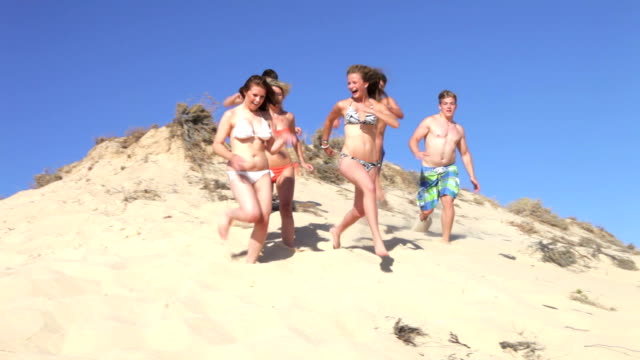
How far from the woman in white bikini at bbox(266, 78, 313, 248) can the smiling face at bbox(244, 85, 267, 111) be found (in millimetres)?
484

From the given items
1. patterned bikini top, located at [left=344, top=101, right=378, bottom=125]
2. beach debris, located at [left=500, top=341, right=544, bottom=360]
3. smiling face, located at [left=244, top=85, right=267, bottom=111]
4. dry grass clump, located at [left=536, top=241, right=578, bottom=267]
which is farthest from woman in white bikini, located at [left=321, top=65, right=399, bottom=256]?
dry grass clump, located at [left=536, top=241, right=578, bottom=267]

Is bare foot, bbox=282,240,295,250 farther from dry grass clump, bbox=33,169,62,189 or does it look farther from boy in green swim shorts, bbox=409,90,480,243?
dry grass clump, bbox=33,169,62,189

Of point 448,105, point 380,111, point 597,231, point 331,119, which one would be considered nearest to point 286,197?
point 331,119

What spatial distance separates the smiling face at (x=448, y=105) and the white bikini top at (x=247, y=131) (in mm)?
3195

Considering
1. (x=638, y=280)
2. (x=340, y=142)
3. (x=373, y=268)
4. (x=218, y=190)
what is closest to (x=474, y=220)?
(x=340, y=142)

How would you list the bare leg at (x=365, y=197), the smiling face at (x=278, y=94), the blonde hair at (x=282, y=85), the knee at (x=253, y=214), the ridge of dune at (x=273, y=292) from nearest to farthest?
the ridge of dune at (x=273, y=292) → the knee at (x=253, y=214) → the bare leg at (x=365, y=197) → the smiling face at (x=278, y=94) → the blonde hair at (x=282, y=85)

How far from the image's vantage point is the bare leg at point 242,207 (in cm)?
587

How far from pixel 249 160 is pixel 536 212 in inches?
446

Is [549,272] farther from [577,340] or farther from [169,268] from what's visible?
[169,268]

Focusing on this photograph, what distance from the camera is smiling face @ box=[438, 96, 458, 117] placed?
8.38 m

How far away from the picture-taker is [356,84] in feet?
21.2

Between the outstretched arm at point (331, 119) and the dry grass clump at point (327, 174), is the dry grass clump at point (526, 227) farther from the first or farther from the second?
the outstretched arm at point (331, 119)

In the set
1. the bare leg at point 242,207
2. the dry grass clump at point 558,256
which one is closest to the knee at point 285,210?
the bare leg at point 242,207

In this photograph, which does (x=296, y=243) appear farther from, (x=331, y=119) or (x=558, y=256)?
(x=558, y=256)
